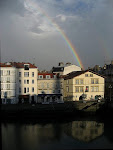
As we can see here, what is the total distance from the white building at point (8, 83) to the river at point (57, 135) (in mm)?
8958

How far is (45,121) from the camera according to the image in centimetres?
3294

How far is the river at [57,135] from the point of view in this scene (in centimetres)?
2231

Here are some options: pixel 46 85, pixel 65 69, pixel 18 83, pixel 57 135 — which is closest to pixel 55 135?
pixel 57 135

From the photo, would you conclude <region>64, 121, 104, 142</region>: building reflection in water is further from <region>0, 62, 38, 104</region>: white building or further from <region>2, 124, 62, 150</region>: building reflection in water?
<region>0, 62, 38, 104</region>: white building

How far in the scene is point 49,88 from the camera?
43781 mm

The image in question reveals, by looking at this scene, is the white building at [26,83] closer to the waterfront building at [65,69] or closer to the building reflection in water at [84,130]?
the building reflection in water at [84,130]

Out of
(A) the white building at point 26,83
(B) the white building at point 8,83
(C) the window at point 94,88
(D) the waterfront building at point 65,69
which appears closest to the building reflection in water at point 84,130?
(C) the window at point 94,88

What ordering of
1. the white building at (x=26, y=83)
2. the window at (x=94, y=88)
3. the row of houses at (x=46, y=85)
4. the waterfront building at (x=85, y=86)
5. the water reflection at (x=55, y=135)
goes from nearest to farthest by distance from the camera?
the water reflection at (x=55, y=135) → the row of houses at (x=46, y=85) → the white building at (x=26, y=83) → the waterfront building at (x=85, y=86) → the window at (x=94, y=88)

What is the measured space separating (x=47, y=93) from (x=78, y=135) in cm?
1859

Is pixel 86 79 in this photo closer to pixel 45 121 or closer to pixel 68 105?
pixel 68 105

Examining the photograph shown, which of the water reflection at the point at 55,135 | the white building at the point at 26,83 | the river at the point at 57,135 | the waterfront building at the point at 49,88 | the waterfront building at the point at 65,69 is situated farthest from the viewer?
the waterfront building at the point at 65,69

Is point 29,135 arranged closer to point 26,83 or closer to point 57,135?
point 57,135

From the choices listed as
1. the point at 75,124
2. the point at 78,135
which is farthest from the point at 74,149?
the point at 75,124

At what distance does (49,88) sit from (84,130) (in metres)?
17.2
